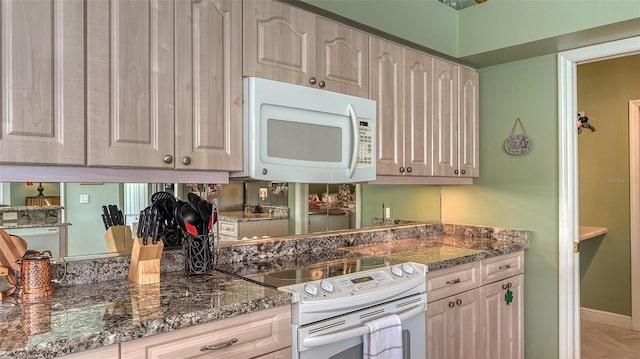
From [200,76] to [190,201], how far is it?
51 cm

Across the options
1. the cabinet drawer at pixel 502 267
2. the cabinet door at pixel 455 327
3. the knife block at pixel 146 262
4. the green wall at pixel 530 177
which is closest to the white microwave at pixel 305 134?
the knife block at pixel 146 262

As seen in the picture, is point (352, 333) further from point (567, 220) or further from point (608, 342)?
point (608, 342)

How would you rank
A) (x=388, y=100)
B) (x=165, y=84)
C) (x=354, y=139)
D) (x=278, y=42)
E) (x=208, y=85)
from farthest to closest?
1. (x=388, y=100)
2. (x=354, y=139)
3. (x=278, y=42)
4. (x=208, y=85)
5. (x=165, y=84)

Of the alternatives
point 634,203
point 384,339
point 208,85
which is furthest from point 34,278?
point 634,203

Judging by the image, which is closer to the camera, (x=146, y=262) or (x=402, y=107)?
(x=146, y=262)

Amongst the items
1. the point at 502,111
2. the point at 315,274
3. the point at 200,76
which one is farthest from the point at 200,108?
A: the point at 502,111

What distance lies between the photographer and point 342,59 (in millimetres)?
2199

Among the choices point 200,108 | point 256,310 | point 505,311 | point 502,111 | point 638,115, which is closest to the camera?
point 256,310

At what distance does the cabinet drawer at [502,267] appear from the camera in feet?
8.23

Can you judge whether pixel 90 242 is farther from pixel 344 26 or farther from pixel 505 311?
pixel 505 311

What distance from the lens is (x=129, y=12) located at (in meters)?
1.52

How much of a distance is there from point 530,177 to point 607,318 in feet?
6.98

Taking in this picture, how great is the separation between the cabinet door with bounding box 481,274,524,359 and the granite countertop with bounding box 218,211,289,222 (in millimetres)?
1299

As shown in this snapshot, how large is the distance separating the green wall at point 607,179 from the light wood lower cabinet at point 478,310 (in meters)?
1.79
